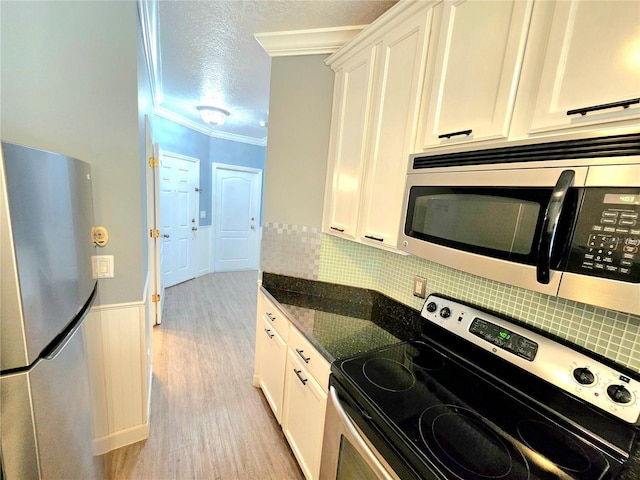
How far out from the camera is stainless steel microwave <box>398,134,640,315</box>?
0.61m

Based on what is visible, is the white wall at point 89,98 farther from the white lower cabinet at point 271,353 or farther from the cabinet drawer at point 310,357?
the cabinet drawer at point 310,357

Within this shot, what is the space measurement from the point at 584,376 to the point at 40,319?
66.3 inches

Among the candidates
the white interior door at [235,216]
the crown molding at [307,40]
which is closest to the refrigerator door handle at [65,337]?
the crown molding at [307,40]

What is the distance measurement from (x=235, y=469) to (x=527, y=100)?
218 centimetres

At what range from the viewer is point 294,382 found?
5.06ft

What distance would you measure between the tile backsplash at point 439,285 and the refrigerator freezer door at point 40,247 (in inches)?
47.1

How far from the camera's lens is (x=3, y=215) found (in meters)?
0.69

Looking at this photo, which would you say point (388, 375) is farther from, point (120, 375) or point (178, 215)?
point (178, 215)

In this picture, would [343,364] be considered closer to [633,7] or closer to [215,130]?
[633,7]

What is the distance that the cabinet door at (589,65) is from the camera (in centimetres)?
60

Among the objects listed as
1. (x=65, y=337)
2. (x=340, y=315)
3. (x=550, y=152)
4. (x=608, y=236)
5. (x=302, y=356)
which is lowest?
(x=302, y=356)

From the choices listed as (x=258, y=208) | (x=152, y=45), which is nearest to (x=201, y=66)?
(x=152, y=45)

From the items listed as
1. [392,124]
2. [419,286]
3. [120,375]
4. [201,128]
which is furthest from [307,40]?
[201,128]

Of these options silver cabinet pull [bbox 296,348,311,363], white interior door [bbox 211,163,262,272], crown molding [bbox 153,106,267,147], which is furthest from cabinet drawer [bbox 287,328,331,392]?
white interior door [bbox 211,163,262,272]
